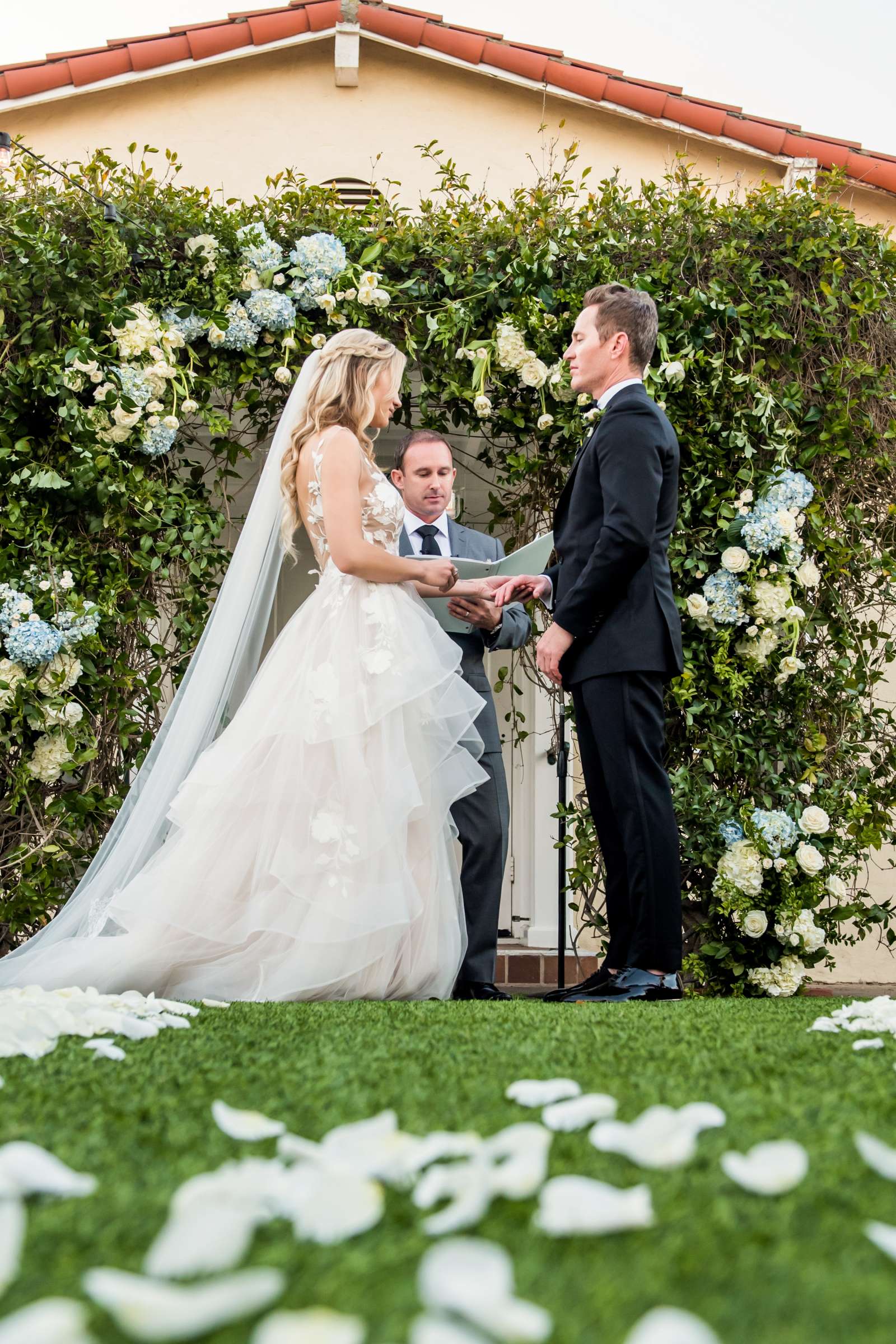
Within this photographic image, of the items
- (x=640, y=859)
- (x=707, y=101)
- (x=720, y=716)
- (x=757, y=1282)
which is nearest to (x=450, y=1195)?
(x=757, y=1282)

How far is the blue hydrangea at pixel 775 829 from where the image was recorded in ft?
12.7

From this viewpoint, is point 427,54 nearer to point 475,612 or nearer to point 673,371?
point 673,371

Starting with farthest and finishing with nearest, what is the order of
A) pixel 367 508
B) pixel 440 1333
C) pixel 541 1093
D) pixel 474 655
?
pixel 474 655, pixel 367 508, pixel 541 1093, pixel 440 1333

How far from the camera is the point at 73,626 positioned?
12.6 ft

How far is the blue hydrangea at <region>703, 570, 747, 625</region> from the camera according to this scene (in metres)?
3.93

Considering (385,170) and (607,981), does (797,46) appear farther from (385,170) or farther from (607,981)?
(607,981)

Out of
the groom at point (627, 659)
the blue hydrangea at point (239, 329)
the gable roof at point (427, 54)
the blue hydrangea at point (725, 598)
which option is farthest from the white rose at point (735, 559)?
the gable roof at point (427, 54)

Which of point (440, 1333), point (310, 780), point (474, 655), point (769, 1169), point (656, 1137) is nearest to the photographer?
point (440, 1333)

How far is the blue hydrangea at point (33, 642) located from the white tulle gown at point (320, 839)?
0.83 metres

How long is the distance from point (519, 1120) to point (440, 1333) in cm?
63

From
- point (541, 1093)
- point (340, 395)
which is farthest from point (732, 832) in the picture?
point (541, 1093)

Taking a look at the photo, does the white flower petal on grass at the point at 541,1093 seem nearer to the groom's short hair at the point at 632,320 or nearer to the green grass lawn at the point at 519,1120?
the green grass lawn at the point at 519,1120

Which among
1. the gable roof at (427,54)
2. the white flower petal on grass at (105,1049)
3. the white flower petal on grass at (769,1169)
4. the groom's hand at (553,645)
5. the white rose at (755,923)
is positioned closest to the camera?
the white flower petal on grass at (769,1169)

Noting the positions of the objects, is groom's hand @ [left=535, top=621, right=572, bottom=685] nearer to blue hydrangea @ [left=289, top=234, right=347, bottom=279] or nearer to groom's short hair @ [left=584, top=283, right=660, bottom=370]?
groom's short hair @ [left=584, top=283, right=660, bottom=370]
